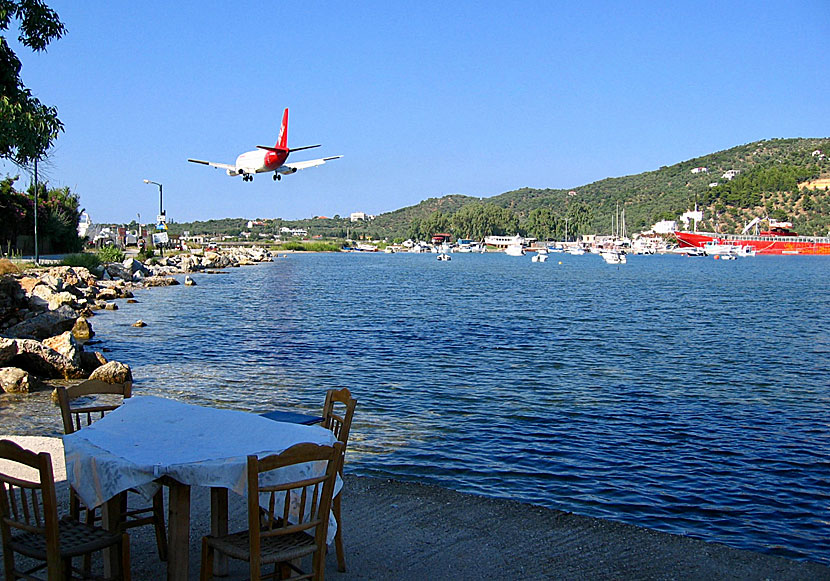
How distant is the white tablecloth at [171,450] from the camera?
4.39 metres

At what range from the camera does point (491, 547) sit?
6324 millimetres

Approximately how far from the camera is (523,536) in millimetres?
6656

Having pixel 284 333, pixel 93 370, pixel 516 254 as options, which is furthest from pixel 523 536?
pixel 516 254

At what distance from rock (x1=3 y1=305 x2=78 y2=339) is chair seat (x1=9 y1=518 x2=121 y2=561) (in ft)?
49.9

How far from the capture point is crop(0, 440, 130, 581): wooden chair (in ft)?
13.9

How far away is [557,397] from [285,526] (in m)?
11.1

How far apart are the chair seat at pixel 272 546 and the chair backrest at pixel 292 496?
0.09m

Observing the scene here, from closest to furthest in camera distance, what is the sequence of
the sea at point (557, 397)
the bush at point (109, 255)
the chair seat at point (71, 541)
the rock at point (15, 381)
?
the chair seat at point (71, 541) < the sea at point (557, 397) < the rock at point (15, 381) < the bush at point (109, 255)

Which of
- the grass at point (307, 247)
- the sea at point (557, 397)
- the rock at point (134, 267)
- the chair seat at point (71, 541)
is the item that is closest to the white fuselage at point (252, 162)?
the sea at point (557, 397)

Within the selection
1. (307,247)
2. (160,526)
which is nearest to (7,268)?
(160,526)

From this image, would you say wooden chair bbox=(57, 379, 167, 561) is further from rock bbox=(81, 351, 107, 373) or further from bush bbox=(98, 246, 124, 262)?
bush bbox=(98, 246, 124, 262)

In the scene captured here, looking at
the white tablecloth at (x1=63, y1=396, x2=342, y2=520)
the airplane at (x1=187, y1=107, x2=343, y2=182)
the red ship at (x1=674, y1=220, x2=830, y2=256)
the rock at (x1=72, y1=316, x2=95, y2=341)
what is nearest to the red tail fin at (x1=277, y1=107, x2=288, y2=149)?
the airplane at (x1=187, y1=107, x2=343, y2=182)

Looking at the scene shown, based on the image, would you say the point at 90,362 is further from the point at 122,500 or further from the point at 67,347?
the point at 122,500

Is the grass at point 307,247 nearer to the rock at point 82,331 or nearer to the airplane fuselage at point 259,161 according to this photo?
the airplane fuselage at point 259,161
